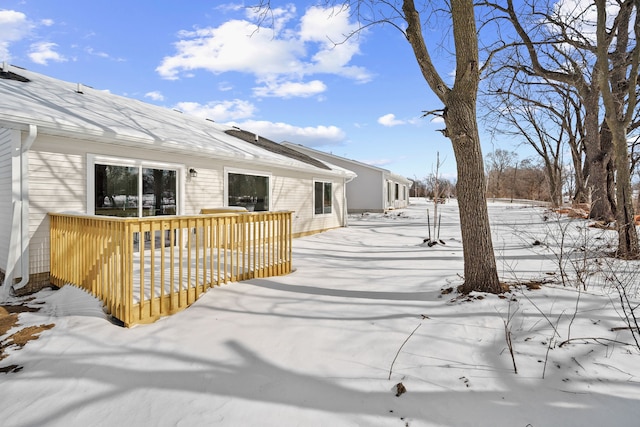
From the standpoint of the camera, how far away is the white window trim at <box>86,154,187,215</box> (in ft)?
17.4

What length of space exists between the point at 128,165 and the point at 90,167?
624mm

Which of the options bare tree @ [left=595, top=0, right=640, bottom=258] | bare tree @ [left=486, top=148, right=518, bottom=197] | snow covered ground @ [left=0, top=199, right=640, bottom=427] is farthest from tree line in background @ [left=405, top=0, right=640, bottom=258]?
bare tree @ [left=486, top=148, right=518, bottom=197]

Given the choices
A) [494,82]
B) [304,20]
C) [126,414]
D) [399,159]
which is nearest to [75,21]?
[304,20]

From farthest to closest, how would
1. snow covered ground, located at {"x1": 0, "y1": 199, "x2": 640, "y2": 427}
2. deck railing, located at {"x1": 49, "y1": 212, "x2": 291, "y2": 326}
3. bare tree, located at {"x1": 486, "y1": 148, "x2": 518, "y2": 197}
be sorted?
bare tree, located at {"x1": 486, "y1": 148, "x2": 518, "y2": 197} < deck railing, located at {"x1": 49, "y1": 212, "x2": 291, "y2": 326} < snow covered ground, located at {"x1": 0, "y1": 199, "x2": 640, "y2": 427}

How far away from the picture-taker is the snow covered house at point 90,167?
15.1 ft

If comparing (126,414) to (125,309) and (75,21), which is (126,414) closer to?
(125,309)

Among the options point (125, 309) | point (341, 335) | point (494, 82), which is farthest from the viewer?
point (494, 82)

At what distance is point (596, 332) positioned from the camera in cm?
265

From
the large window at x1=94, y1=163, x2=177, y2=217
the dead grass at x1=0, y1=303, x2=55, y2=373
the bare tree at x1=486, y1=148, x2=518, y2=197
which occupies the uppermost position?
the bare tree at x1=486, y1=148, x2=518, y2=197

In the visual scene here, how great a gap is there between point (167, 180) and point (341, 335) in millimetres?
5279

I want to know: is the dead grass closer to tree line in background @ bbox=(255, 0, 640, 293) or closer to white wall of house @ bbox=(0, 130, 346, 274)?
white wall of house @ bbox=(0, 130, 346, 274)

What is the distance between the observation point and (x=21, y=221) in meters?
4.59

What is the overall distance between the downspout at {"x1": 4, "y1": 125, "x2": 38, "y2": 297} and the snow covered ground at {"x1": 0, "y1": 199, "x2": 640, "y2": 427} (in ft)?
2.62

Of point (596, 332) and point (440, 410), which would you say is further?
point (596, 332)
